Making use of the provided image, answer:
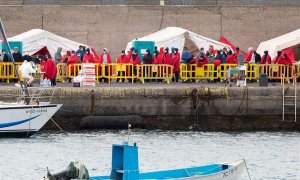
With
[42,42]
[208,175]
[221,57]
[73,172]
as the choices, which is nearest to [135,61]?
[221,57]

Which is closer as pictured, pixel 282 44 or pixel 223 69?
pixel 223 69

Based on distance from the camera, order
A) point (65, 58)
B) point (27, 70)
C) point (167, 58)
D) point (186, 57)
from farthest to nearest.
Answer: point (65, 58), point (186, 57), point (167, 58), point (27, 70)

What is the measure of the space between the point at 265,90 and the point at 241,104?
115 centimetres

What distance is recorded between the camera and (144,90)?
64.9 m

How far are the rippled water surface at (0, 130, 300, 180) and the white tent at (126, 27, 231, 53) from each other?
10485mm

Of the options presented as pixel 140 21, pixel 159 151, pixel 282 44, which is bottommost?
pixel 159 151

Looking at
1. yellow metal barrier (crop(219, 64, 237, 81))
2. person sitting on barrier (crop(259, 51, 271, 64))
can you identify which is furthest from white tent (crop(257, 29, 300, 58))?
yellow metal barrier (crop(219, 64, 237, 81))

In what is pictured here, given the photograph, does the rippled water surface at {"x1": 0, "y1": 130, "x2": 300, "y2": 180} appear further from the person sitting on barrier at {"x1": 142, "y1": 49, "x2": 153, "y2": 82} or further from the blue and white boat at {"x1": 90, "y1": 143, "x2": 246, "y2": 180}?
the person sitting on barrier at {"x1": 142, "y1": 49, "x2": 153, "y2": 82}

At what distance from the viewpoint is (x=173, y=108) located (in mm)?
65500

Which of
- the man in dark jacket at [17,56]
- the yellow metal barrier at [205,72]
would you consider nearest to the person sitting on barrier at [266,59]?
the yellow metal barrier at [205,72]

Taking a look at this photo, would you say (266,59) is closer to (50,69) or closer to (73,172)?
(50,69)

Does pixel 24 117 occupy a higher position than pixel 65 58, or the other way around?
pixel 65 58

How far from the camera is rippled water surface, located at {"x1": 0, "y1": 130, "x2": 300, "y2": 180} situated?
54.8m

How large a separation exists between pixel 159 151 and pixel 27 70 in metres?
9.19
